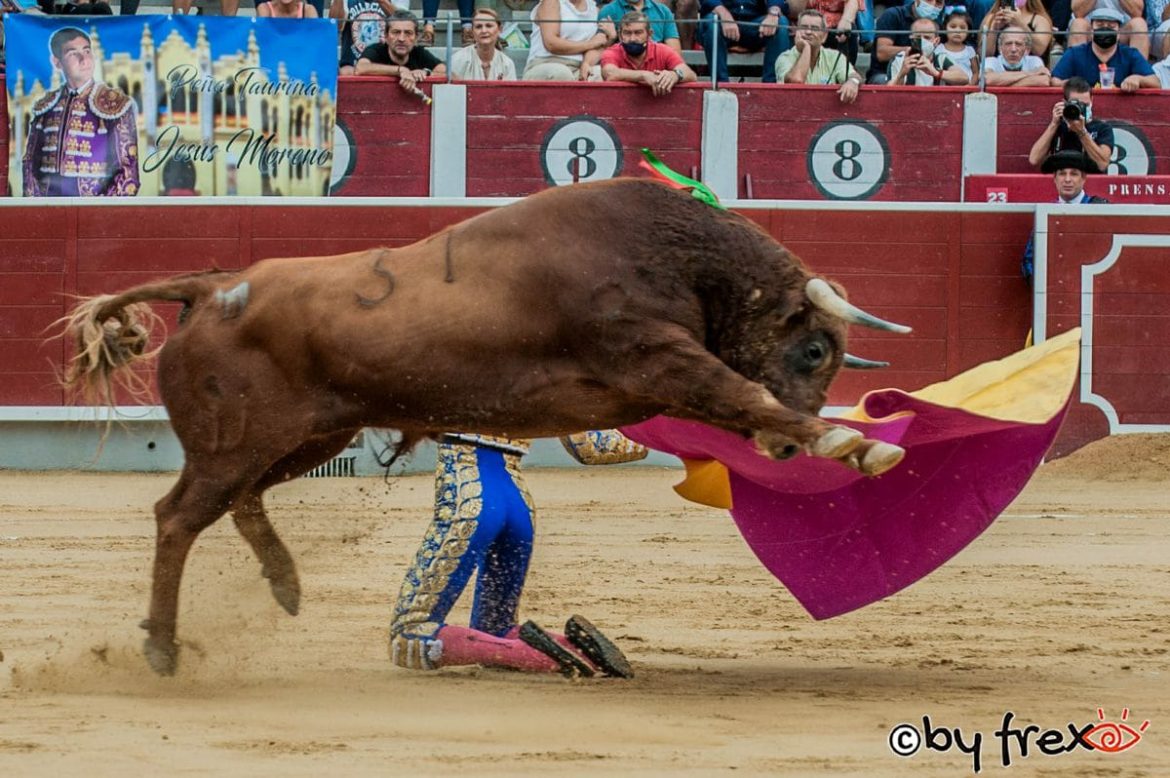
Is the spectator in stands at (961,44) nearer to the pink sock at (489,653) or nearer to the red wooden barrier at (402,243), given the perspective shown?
the red wooden barrier at (402,243)

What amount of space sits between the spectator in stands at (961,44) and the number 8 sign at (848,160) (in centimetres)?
69

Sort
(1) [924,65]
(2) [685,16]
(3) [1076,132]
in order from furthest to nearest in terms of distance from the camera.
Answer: (2) [685,16] < (1) [924,65] < (3) [1076,132]

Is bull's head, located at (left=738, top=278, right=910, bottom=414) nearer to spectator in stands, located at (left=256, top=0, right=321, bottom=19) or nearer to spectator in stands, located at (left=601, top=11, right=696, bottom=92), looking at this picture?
spectator in stands, located at (left=601, top=11, right=696, bottom=92)

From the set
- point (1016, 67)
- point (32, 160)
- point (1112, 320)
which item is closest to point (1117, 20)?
point (1016, 67)

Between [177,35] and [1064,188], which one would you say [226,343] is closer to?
[177,35]

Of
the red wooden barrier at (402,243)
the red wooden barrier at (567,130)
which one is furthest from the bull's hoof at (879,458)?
the red wooden barrier at (567,130)

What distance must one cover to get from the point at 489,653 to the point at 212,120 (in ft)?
20.0

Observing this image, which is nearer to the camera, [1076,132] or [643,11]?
[1076,132]

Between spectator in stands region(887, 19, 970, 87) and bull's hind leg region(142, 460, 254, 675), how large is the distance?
715 centimetres

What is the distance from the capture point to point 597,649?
4.38m

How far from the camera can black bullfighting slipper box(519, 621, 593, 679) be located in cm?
436

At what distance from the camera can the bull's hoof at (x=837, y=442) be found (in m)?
3.76

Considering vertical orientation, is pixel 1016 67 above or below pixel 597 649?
above

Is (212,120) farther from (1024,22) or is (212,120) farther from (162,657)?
(162,657)
